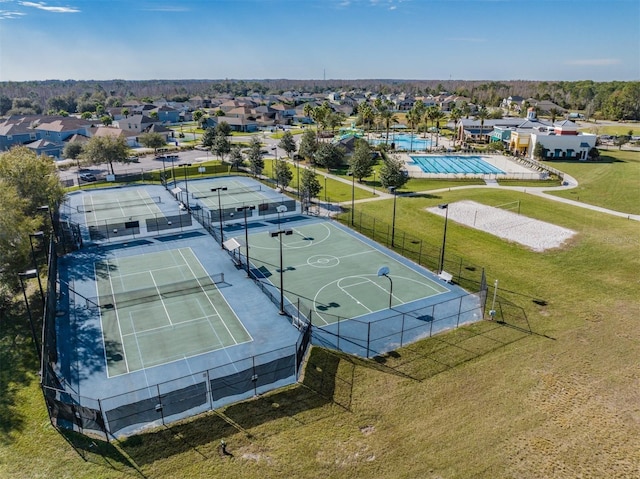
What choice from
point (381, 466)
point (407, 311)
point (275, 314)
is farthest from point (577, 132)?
point (381, 466)

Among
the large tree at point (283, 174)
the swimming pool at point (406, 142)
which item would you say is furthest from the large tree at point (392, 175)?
the swimming pool at point (406, 142)

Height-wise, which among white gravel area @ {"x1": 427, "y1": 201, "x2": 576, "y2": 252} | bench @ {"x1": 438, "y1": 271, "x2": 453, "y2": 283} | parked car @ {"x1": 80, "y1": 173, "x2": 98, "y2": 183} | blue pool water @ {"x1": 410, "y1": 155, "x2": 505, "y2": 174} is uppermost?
blue pool water @ {"x1": 410, "y1": 155, "x2": 505, "y2": 174}

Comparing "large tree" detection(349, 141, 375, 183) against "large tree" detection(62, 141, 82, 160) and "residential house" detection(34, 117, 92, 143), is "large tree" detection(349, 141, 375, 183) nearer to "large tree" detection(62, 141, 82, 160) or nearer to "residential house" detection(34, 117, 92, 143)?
"large tree" detection(62, 141, 82, 160)

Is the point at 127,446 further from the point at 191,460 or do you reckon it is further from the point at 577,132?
the point at 577,132

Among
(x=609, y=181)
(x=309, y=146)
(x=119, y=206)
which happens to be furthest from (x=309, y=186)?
(x=609, y=181)

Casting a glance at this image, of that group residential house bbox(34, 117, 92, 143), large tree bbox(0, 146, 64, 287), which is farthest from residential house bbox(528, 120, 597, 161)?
residential house bbox(34, 117, 92, 143)
